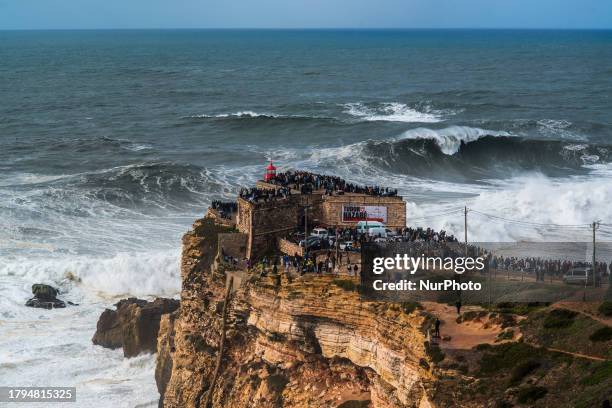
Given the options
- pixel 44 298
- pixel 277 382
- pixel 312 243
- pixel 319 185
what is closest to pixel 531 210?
pixel 319 185

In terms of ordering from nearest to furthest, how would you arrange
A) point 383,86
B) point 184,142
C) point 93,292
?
point 93,292, point 184,142, point 383,86

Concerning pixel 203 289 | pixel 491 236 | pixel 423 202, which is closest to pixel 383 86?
pixel 423 202

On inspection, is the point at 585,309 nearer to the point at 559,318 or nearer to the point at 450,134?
the point at 559,318

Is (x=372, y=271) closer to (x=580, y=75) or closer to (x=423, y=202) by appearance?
(x=423, y=202)

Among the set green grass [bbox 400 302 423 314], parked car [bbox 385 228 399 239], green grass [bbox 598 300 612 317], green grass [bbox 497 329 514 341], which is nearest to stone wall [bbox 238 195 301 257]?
parked car [bbox 385 228 399 239]

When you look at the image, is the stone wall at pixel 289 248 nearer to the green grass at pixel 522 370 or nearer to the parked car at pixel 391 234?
the parked car at pixel 391 234
